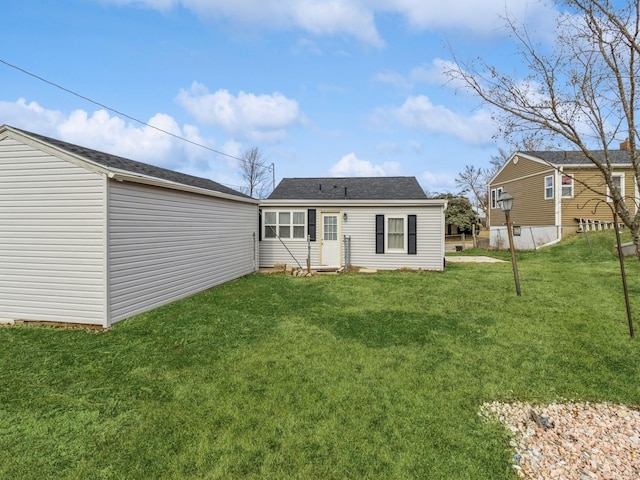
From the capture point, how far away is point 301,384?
12.4 feet

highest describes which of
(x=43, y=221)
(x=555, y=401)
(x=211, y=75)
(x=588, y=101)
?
(x=211, y=75)

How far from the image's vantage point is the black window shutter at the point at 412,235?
38.4ft

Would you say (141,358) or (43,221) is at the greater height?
(43,221)

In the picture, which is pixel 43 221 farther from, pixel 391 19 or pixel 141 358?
pixel 391 19

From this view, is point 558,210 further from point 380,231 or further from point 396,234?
point 380,231

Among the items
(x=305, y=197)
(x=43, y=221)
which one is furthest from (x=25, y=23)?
(x=305, y=197)

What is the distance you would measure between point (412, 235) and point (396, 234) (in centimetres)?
57

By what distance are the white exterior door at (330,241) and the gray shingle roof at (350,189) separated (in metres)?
0.92

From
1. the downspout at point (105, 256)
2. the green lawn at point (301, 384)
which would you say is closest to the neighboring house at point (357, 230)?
the green lawn at point (301, 384)

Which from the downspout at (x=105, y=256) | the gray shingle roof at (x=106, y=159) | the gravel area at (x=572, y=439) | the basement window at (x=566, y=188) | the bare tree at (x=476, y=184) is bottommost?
the gravel area at (x=572, y=439)

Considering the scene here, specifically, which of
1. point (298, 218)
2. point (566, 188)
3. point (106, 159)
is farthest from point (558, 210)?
point (106, 159)

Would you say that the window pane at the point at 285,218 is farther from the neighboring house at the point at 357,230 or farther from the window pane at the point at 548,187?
the window pane at the point at 548,187

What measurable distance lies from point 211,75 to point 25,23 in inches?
268

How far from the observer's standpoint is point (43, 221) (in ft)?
19.6
